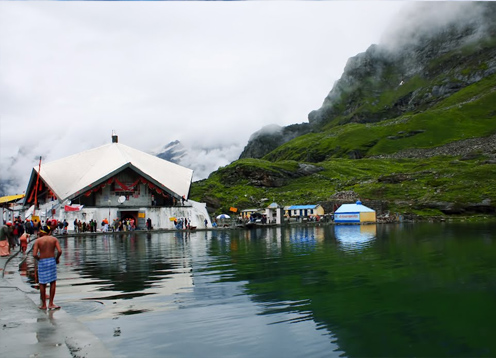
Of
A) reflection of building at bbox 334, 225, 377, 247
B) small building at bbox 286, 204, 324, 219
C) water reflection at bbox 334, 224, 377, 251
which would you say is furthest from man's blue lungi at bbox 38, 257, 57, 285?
small building at bbox 286, 204, 324, 219

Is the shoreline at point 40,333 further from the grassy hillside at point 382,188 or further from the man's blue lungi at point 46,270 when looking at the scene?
the grassy hillside at point 382,188

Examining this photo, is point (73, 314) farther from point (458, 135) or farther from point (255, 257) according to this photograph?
point (458, 135)

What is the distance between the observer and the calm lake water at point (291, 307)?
25.9ft

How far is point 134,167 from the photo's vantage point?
60.6m

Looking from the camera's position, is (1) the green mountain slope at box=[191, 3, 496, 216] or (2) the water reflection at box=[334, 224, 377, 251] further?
(1) the green mountain slope at box=[191, 3, 496, 216]

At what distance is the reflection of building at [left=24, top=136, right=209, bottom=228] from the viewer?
188 feet

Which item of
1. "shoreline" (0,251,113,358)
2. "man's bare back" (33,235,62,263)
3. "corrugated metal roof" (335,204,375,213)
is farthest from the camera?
"corrugated metal roof" (335,204,375,213)

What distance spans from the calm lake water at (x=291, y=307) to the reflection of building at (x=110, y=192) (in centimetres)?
4046

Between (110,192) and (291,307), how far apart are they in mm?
54065

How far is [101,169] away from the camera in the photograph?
63.5 metres

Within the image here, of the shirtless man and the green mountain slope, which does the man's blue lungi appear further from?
the green mountain slope

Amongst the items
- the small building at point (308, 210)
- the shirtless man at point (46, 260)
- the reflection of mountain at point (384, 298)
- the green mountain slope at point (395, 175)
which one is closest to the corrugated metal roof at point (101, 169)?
the small building at point (308, 210)

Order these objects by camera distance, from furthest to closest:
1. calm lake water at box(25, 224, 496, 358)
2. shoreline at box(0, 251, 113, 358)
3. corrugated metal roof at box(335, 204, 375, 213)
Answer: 1. corrugated metal roof at box(335, 204, 375, 213)
2. calm lake water at box(25, 224, 496, 358)
3. shoreline at box(0, 251, 113, 358)

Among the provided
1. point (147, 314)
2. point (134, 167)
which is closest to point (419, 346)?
point (147, 314)
